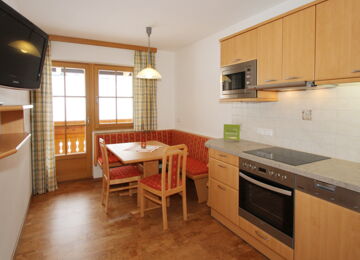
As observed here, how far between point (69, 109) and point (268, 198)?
3.59 metres

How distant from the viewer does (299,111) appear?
7.84 feet

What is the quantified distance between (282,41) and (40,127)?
3.64 metres

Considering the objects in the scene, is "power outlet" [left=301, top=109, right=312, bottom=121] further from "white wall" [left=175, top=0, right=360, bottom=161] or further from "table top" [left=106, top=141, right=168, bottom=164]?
"table top" [left=106, top=141, right=168, bottom=164]

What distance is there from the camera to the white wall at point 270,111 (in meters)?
2.01

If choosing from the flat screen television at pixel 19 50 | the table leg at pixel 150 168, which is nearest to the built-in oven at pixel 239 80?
the table leg at pixel 150 168

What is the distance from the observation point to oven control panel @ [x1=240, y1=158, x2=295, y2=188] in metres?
1.86

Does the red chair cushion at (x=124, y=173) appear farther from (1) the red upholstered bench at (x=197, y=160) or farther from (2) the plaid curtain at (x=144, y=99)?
(2) the plaid curtain at (x=144, y=99)

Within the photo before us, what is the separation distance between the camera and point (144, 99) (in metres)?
4.54

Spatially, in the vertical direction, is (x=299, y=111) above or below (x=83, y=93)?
below

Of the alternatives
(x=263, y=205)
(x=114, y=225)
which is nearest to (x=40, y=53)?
(x=114, y=225)

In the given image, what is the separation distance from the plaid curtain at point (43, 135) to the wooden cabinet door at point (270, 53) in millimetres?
3221

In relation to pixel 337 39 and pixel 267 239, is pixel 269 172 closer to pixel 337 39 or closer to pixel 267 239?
pixel 267 239

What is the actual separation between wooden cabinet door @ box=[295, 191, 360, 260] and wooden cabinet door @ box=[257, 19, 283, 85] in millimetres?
1167

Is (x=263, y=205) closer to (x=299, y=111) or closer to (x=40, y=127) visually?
(x=299, y=111)
